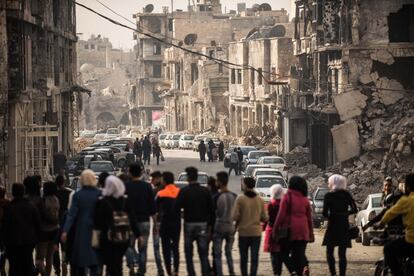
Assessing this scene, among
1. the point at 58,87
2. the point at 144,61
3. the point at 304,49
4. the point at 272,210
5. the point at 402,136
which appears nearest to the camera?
the point at 272,210

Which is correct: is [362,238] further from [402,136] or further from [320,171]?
[320,171]

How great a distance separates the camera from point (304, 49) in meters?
65.6

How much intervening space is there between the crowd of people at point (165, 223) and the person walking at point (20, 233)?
1 cm

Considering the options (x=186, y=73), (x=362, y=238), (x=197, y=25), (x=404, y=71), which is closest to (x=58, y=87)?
(x=404, y=71)

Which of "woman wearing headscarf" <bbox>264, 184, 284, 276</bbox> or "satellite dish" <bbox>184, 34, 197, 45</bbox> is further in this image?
"satellite dish" <bbox>184, 34, 197, 45</bbox>

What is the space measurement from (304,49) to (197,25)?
69391 millimetres

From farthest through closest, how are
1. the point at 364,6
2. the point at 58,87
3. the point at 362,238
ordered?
the point at 58,87 < the point at 364,6 < the point at 362,238

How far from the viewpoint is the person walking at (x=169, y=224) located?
64.5ft

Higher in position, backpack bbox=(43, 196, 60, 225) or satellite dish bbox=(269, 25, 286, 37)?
satellite dish bbox=(269, 25, 286, 37)

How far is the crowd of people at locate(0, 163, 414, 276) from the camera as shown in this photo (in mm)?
17234

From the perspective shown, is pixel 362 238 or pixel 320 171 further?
pixel 320 171

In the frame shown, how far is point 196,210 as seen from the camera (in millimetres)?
19078

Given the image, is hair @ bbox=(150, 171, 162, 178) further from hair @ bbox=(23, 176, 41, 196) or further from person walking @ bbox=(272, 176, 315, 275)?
person walking @ bbox=(272, 176, 315, 275)

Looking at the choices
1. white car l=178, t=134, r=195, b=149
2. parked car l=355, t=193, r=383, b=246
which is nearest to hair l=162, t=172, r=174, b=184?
parked car l=355, t=193, r=383, b=246
